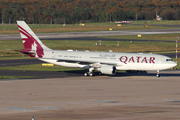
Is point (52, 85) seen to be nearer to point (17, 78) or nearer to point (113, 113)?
point (17, 78)

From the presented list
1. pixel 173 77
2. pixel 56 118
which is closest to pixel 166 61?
pixel 173 77

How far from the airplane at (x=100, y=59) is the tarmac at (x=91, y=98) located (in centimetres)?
203

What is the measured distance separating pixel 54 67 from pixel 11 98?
33.4 m

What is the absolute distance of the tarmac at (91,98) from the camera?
2910 centimetres

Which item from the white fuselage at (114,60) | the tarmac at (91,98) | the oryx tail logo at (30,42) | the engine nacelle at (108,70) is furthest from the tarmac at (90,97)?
the oryx tail logo at (30,42)

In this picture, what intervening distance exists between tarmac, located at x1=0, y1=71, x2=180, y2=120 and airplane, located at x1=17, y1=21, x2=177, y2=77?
79.8 inches

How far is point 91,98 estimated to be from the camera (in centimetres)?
3741

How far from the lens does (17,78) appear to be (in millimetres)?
54031

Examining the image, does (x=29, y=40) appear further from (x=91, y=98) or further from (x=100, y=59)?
(x=91, y=98)

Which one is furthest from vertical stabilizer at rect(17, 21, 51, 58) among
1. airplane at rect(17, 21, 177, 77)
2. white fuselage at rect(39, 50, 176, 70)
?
white fuselage at rect(39, 50, 176, 70)

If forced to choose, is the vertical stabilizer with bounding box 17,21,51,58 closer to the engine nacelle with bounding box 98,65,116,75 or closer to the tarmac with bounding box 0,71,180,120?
the tarmac with bounding box 0,71,180,120

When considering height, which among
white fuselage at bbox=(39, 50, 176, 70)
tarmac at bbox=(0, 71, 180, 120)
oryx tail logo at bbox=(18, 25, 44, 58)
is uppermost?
oryx tail logo at bbox=(18, 25, 44, 58)

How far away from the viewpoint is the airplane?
179ft

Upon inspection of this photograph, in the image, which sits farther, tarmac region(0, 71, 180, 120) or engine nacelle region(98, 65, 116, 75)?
engine nacelle region(98, 65, 116, 75)
